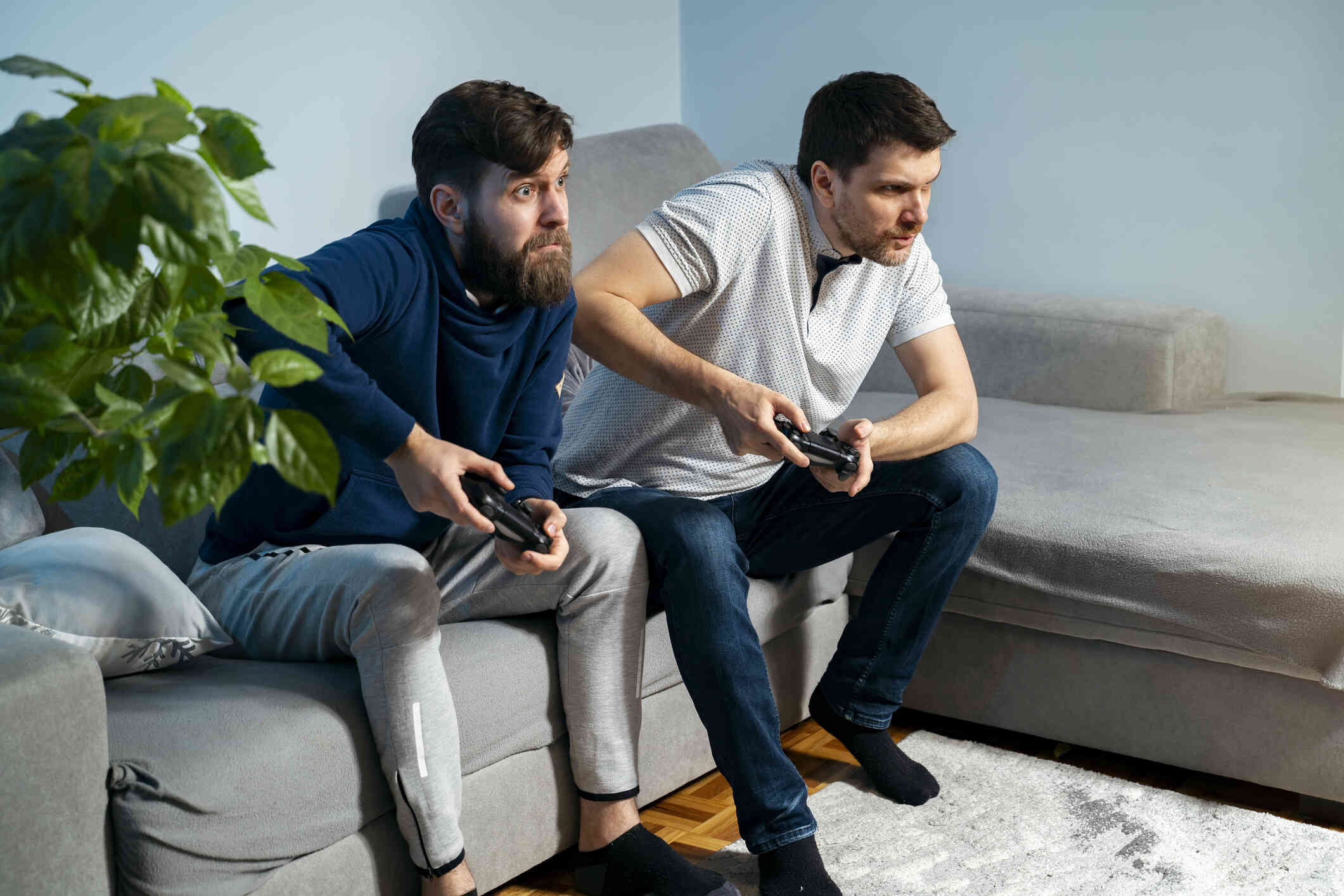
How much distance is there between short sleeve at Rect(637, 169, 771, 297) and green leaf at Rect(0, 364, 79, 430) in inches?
47.1

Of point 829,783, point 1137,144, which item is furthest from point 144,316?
point 1137,144

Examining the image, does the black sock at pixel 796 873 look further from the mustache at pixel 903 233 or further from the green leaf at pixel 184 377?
the green leaf at pixel 184 377

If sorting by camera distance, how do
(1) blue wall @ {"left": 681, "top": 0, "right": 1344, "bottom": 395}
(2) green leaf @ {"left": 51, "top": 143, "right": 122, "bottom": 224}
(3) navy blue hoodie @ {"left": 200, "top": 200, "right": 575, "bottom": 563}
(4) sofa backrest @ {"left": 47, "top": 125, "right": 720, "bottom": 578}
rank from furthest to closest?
(1) blue wall @ {"left": 681, "top": 0, "right": 1344, "bottom": 395} → (4) sofa backrest @ {"left": 47, "top": 125, "right": 720, "bottom": 578} → (3) navy blue hoodie @ {"left": 200, "top": 200, "right": 575, "bottom": 563} → (2) green leaf @ {"left": 51, "top": 143, "right": 122, "bottom": 224}

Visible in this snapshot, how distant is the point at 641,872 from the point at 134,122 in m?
1.12

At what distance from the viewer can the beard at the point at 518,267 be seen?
1.48 m

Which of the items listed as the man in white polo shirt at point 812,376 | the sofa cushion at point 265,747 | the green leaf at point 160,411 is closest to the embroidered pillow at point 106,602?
the sofa cushion at point 265,747

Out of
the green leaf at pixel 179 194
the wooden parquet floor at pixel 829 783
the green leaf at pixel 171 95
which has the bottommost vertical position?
the wooden parquet floor at pixel 829 783

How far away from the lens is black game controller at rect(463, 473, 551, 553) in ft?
4.19

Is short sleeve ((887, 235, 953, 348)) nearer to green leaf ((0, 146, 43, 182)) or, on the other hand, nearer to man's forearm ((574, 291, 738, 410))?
man's forearm ((574, 291, 738, 410))

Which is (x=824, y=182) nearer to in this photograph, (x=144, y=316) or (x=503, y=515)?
(x=503, y=515)

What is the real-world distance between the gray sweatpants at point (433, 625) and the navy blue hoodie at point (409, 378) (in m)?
0.04

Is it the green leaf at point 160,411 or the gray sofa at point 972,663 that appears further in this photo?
the gray sofa at point 972,663

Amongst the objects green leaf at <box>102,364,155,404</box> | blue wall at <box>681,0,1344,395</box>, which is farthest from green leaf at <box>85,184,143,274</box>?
blue wall at <box>681,0,1344,395</box>

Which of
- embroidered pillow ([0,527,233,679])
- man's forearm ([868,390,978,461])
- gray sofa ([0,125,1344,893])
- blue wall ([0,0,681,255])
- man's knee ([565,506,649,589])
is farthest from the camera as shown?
blue wall ([0,0,681,255])
